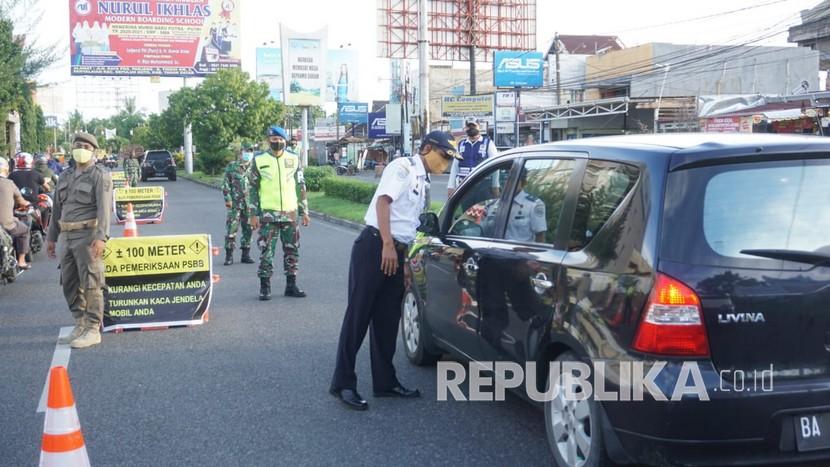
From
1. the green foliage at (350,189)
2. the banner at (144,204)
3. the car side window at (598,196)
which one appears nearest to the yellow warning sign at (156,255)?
the car side window at (598,196)

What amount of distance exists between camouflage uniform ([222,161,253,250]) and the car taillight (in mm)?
10069

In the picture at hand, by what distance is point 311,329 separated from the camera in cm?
804

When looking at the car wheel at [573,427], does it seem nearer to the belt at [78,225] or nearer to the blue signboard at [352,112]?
the belt at [78,225]

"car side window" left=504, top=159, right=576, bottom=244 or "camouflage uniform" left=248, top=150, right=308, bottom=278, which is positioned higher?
"car side window" left=504, top=159, right=576, bottom=244

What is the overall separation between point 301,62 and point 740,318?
33233 millimetres

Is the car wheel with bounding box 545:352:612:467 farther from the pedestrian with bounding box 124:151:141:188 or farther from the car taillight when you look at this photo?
the pedestrian with bounding box 124:151:141:188

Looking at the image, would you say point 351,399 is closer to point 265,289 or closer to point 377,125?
point 265,289

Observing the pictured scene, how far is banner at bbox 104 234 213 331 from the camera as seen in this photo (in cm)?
805

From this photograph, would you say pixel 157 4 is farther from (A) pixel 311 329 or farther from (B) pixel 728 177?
(B) pixel 728 177

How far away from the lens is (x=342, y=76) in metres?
86.2

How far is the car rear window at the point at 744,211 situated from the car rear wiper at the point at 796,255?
0.02 m

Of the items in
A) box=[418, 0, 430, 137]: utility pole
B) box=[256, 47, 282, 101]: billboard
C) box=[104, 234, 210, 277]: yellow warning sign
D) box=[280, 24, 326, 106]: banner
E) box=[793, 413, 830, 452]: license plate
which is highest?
box=[256, 47, 282, 101]: billboard

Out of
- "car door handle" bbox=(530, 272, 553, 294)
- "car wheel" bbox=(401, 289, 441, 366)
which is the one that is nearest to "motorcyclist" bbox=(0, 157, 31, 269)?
"car wheel" bbox=(401, 289, 441, 366)

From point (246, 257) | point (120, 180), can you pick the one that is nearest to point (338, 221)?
point (246, 257)
